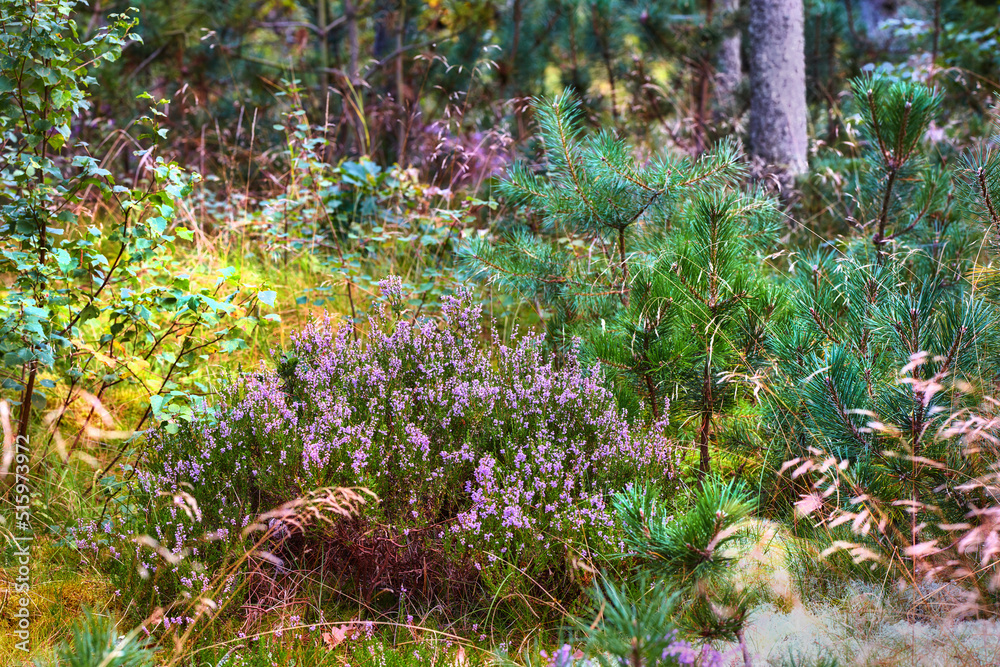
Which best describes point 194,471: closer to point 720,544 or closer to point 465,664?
point 465,664

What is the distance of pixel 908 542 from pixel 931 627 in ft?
0.80

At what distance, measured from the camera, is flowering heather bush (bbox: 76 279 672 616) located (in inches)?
95.7

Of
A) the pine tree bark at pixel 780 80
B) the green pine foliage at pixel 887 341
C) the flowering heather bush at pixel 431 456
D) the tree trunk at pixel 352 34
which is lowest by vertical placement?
the flowering heather bush at pixel 431 456

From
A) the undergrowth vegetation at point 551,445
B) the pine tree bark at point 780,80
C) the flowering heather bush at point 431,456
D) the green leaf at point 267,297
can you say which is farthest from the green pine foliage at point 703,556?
the pine tree bark at point 780,80

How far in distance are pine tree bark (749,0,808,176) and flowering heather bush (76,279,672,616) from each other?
367 cm

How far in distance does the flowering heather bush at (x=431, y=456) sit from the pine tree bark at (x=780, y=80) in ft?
12.0

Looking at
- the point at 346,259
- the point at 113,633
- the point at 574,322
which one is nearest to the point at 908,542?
the point at 574,322

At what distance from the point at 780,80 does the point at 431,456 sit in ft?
14.7

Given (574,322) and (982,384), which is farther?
(574,322)

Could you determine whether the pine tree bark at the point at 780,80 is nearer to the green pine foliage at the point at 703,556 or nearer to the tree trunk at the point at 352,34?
the tree trunk at the point at 352,34

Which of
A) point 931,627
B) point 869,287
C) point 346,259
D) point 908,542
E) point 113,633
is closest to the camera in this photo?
point 113,633

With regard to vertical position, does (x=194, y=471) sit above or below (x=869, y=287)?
below

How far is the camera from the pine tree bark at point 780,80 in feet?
18.7

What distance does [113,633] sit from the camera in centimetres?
165
